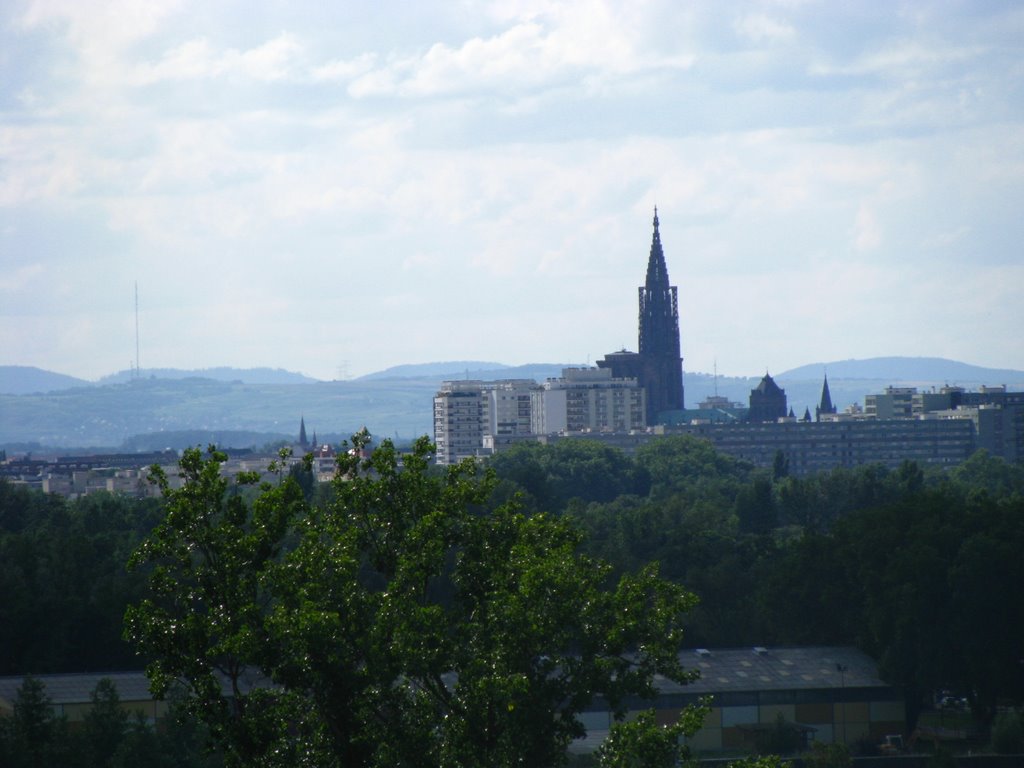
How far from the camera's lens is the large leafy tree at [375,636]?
1097 inches

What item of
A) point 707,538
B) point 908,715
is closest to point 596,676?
point 908,715

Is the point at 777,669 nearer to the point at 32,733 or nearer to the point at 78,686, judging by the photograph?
the point at 78,686

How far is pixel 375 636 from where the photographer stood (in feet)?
92.6

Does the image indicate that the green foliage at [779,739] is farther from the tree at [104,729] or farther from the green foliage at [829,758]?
the tree at [104,729]

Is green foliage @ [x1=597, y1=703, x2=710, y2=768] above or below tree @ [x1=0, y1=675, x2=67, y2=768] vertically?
above

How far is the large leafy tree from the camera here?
27.9 meters

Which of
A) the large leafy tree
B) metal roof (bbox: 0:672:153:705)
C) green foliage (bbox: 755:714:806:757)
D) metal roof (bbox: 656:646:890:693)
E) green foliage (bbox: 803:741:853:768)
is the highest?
the large leafy tree

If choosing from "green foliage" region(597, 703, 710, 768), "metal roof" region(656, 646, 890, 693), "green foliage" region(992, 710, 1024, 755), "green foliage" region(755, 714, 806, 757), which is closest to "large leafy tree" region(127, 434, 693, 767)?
"green foliage" region(597, 703, 710, 768)

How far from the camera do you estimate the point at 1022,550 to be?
70.9m

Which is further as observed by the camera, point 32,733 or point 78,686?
point 78,686

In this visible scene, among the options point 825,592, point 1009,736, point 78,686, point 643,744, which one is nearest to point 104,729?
point 78,686

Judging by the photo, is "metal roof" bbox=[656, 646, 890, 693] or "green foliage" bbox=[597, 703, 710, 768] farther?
"metal roof" bbox=[656, 646, 890, 693]

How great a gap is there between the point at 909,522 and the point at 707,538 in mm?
22547

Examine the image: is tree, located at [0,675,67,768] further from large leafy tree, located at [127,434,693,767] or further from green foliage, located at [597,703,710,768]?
green foliage, located at [597,703,710,768]
